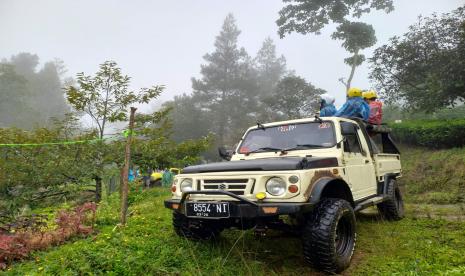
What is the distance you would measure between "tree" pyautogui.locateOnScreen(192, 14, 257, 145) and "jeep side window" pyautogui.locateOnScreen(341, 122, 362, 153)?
29.3m

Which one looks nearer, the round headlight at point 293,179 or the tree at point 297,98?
the round headlight at point 293,179

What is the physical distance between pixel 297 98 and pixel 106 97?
60.0 feet

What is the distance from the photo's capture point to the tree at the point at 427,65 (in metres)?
11.8

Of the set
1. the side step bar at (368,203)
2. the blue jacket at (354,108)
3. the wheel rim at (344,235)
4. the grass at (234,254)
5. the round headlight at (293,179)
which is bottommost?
the grass at (234,254)

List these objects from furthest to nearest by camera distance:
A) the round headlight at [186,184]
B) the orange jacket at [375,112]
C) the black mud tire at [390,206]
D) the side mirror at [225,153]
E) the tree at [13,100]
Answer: the tree at [13,100]
the orange jacket at [375,112]
the black mud tire at [390,206]
the side mirror at [225,153]
the round headlight at [186,184]

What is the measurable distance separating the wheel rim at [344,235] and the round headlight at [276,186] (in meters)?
0.96

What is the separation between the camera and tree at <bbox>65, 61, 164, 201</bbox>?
8273mm

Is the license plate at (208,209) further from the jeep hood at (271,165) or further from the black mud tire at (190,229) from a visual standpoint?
→ the black mud tire at (190,229)

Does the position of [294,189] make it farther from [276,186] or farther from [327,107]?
[327,107]

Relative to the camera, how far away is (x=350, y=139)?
195 inches

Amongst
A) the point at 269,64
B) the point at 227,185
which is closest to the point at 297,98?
the point at 227,185

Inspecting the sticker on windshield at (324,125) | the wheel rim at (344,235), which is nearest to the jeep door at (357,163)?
the sticker on windshield at (324,125)

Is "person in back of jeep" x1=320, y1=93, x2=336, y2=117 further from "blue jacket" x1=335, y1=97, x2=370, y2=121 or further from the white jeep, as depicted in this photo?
the white jeep

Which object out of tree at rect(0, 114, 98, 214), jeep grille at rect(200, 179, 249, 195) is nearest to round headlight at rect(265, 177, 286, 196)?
jeep grille at rect(200, 179, 249, 195)
